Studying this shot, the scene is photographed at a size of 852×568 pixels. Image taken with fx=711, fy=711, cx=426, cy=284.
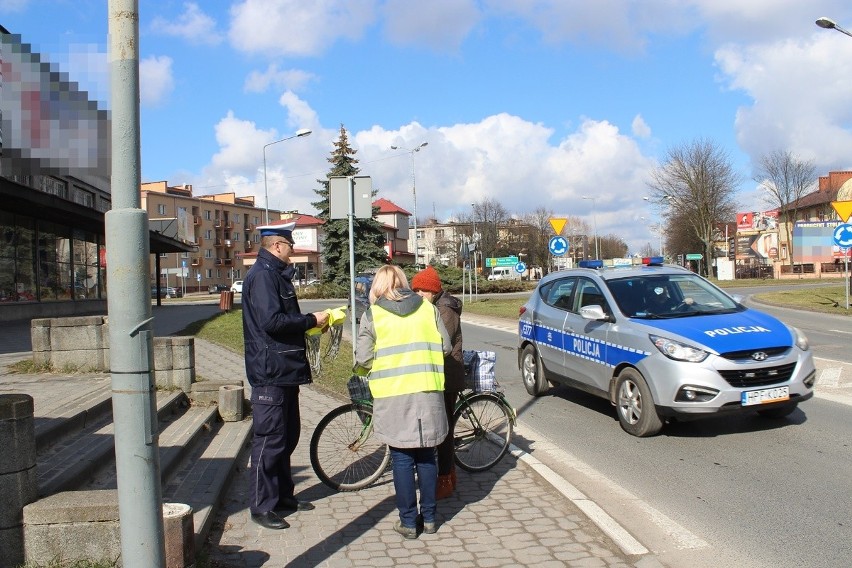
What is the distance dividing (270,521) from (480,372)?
2393mm

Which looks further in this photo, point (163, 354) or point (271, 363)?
point (163, 354)

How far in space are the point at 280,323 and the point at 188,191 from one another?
3714 inches

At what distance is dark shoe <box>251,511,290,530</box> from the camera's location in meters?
4.75

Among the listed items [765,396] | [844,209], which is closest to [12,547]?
[765,396]

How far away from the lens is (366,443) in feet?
19.2

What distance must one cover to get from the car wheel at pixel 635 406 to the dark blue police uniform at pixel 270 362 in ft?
12.8

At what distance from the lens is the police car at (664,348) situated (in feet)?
22.5

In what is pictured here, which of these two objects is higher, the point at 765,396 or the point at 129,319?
the point at 129,319

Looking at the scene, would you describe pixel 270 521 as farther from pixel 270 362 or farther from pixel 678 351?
pixel 678 351

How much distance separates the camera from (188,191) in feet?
306

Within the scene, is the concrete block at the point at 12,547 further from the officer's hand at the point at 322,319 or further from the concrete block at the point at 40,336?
the concrete block at the point at 40,336

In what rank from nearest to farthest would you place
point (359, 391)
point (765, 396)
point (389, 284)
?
point (389, 284) < point (359, 391) < point (765, 396)

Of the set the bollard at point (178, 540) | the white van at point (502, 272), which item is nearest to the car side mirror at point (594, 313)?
the bollard at point (178, 540)

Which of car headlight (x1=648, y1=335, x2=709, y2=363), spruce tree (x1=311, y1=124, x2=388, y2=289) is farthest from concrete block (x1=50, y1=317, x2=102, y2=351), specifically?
spruce tree (x1=311, y1=124, x2=388, y2=289)
